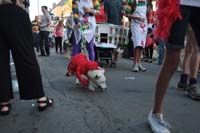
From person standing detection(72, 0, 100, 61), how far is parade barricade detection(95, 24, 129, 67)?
3.15m

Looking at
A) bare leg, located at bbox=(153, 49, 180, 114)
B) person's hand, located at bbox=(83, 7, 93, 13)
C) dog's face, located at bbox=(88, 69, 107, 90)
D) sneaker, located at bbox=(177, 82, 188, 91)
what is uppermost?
person's hand, located at bbox=(83, 7, 93, 13)

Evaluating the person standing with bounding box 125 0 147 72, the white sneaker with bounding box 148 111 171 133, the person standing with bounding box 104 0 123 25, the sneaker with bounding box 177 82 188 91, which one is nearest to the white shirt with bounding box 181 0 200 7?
the white sneaker with bounding box 148 111 171 133

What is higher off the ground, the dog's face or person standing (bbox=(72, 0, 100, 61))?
person standing (bbox=(72, 0, 100, 61))

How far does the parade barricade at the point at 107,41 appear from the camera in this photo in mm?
10289

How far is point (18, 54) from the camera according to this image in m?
4.38

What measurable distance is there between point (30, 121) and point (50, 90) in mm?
1867

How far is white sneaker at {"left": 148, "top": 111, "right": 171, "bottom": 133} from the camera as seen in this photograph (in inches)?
140

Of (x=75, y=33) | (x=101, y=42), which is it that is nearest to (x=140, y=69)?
(x=101, y=42)

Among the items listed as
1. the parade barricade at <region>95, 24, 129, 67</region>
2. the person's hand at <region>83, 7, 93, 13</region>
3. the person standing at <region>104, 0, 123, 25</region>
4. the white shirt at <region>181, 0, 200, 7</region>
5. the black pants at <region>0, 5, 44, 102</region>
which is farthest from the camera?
the person standing at <region>104, 0, 123, 25</region>

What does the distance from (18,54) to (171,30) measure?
1746mm

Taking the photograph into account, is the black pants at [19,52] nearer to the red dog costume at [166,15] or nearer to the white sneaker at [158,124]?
the white sneaker at [158,124]

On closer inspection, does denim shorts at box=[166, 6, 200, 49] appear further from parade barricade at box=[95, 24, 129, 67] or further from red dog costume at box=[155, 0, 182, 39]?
parade barricade at box=[95, 24, 129, 67]

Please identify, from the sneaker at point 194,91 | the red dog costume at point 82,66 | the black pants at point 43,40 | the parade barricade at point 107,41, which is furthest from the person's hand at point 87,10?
the black pants at point 43,40

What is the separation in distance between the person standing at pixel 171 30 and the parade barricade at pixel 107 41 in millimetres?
6564
